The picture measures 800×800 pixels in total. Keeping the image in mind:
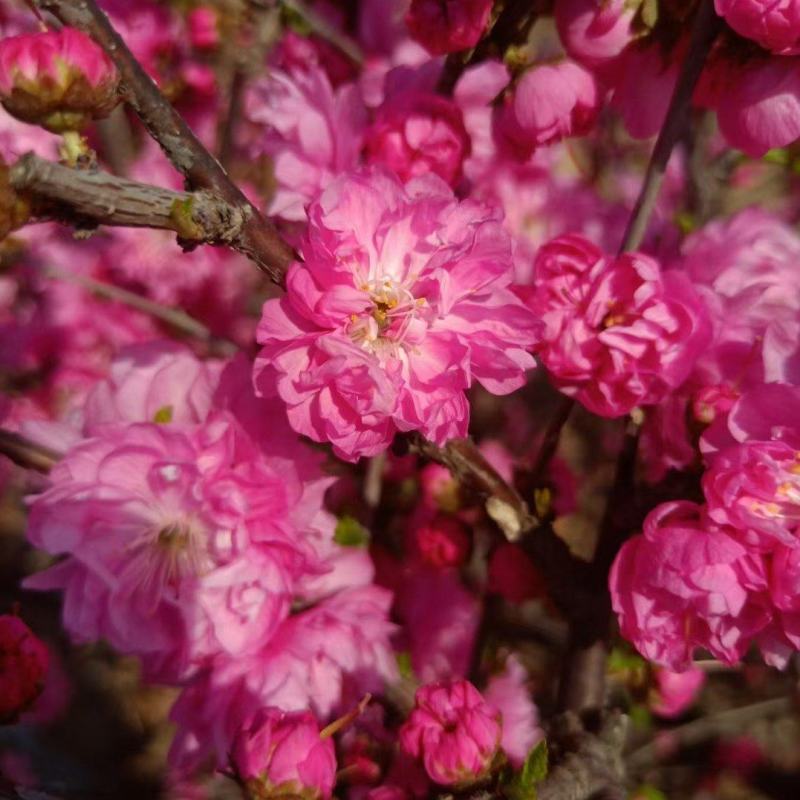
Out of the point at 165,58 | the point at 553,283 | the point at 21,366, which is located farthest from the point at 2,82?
the point at 21,366

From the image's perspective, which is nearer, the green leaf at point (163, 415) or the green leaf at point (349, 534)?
the green leaf at point (163, 415)

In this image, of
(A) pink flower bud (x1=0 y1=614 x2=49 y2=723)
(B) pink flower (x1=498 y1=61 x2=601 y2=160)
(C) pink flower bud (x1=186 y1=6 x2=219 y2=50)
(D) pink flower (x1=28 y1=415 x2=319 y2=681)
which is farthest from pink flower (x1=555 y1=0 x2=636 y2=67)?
(C) pink flower bud (x1=186 y1=6 x2=219 y2=50)

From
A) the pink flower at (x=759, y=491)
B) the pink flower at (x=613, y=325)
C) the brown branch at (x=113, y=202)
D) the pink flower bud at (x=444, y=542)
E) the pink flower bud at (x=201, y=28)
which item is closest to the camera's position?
the brown branch at (x=113, y=202)

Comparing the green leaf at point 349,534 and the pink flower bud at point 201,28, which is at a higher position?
the pink flower bud at point 201,28

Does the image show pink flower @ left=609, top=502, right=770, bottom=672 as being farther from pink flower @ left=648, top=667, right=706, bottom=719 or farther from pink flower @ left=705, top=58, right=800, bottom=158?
pink flower @ left=648, top=667, right=706, bottom=719

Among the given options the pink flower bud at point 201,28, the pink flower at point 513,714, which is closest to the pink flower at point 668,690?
the pink flower at point 513,714

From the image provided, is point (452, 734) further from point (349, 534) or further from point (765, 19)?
point (765, 19)

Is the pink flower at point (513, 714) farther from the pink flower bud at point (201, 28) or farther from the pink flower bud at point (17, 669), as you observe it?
the pink flower bud at point (201, 28)
